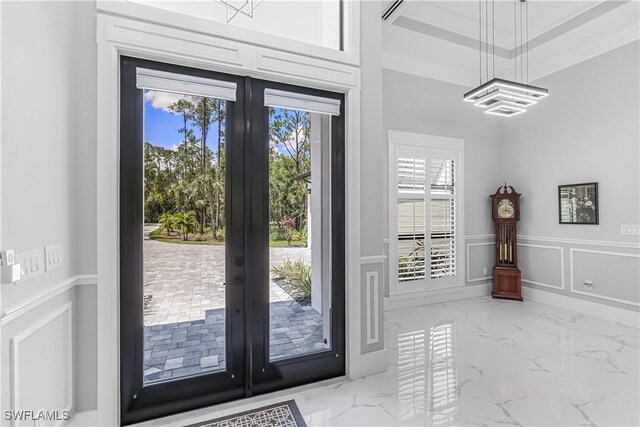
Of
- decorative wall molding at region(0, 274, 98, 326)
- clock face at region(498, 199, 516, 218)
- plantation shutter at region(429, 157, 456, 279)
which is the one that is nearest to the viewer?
decorative wall molding at region(0, 274, 98, 326)

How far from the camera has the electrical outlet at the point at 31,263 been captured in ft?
4.67

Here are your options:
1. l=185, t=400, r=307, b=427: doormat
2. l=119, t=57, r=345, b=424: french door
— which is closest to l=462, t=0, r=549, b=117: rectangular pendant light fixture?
l=119, t=57, r=345, b=424: french door

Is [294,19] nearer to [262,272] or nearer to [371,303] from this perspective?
[262,272]

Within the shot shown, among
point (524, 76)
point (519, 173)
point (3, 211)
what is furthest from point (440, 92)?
point (3, 211)

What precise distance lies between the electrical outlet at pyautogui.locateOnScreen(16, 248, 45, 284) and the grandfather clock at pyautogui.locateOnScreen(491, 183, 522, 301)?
18.2 feet

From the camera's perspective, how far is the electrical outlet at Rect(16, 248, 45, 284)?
4.67 ft

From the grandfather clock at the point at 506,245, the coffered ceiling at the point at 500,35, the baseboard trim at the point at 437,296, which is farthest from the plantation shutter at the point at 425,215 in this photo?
the coffered ceiling at the point at 500,35

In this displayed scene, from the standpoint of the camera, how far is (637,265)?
3875 mm

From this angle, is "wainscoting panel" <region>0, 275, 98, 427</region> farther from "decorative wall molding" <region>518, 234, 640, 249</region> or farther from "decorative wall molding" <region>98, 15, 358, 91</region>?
"decorative wall molding" <region>518, 234, 640, 249</region>

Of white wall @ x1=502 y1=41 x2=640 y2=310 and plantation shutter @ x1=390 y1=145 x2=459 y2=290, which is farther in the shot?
plantation shutter @ x1=390 y1=145 x2=459 y2=290

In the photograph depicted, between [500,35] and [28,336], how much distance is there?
5.45m

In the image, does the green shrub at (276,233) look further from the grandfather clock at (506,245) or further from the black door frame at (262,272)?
the grandfather clock at (506,245)

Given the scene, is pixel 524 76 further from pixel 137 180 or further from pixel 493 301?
pixel 137 180

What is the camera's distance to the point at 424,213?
192 inches
